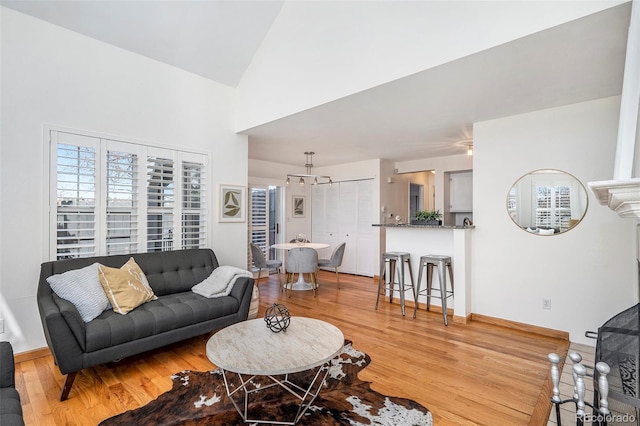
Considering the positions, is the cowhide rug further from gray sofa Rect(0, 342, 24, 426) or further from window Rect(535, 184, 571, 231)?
window Rect(535, 184, 571, 231)

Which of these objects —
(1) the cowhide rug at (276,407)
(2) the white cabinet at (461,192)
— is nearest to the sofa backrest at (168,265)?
(1) the cowhide rug at (276,407)

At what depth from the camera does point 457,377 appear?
2.50m

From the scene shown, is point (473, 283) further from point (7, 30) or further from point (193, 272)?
point (7, 30)

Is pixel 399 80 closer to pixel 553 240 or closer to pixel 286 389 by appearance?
pixel 553 240

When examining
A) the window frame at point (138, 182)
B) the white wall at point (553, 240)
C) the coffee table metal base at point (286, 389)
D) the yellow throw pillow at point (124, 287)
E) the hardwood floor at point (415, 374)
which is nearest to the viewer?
the coffee table metal base at point (286, 389)

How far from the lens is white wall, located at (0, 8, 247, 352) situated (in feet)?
9.09

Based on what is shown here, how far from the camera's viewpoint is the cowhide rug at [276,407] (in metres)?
1.95

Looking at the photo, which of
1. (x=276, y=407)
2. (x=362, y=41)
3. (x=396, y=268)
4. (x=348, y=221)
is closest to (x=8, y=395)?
(x=276, y=407)

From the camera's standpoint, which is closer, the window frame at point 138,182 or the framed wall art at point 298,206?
the window frame at point 138,182

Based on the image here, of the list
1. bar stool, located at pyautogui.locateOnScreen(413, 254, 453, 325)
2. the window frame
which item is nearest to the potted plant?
bar stool, located at pyautogui.locateOnScreen(413, 254, 453, 325)

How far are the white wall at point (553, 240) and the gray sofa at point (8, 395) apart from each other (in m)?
4.16

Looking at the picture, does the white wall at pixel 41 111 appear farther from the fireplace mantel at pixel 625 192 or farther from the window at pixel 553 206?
the window at pixel 553 206

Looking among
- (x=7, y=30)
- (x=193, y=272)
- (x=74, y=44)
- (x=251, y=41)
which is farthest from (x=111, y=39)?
(x=193, y=272)

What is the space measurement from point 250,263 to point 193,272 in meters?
2.58
